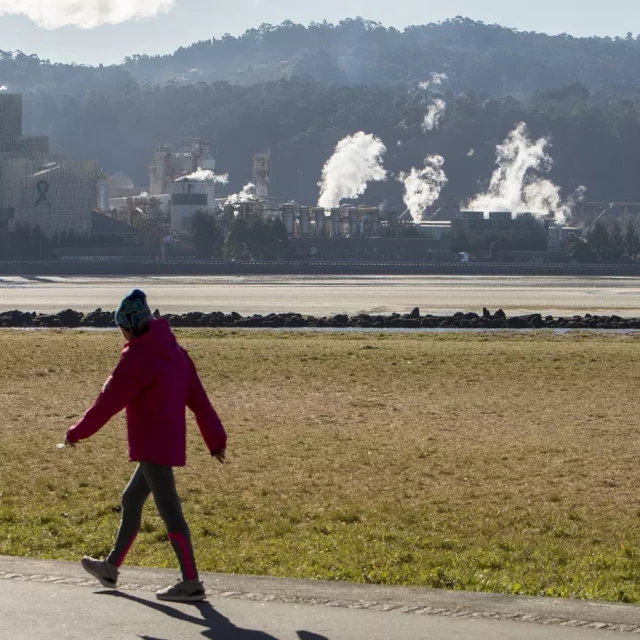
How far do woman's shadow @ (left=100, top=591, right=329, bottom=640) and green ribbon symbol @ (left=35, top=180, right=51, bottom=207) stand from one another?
538 ft

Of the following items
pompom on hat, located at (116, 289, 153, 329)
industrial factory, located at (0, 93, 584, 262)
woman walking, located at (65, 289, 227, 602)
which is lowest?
woman walking, located at (65, 289, 227, 602)

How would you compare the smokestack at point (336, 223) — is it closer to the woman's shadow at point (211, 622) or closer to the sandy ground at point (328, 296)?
the sandy ground at point (328, 296)

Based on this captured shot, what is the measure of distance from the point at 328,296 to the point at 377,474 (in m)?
63.1

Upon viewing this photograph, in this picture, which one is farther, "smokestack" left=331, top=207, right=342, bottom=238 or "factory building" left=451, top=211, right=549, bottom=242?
"smokestack" left=331, top=207, right=342, bottom=238

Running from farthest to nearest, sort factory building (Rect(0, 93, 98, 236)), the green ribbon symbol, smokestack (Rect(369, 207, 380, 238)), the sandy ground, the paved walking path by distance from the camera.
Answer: smokestack (Rect(369, 207, 380, 238)), the green ribbon symbol, factory building (Rect(0, 93, 98, 236)), the sandy ground, the paved walking path

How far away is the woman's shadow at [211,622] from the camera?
336 inches

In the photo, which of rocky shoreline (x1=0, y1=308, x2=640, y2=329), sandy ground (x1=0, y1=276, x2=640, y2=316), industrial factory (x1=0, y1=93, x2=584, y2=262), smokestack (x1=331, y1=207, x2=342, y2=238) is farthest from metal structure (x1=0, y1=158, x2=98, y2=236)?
rocky shoreline (x1=0, y1=308, x2=640, y2=329)

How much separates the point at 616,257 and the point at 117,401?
151253 mm

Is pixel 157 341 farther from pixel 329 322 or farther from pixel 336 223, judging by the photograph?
pixel 336 223

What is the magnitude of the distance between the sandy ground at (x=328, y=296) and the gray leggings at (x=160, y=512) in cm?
4977

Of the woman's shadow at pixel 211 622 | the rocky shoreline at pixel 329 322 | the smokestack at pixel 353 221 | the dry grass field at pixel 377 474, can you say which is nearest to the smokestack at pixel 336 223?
the smokestack at pixel 353 221

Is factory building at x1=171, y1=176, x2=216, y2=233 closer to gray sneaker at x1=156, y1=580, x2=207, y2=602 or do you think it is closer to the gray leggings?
the gray leggings

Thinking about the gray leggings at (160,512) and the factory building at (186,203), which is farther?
the factory building at (186,203)

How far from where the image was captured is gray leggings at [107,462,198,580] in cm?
973
